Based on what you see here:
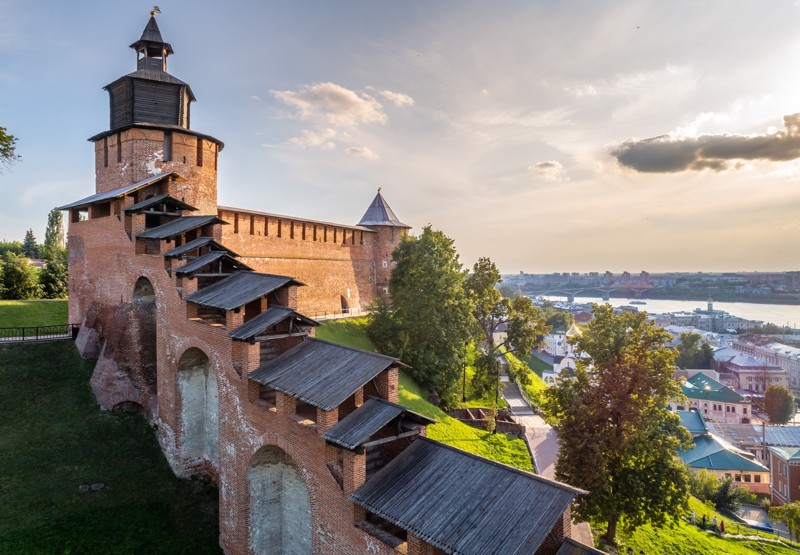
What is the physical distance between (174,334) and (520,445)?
15.9 m

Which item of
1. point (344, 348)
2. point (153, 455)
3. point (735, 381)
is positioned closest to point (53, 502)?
point (153, 455)

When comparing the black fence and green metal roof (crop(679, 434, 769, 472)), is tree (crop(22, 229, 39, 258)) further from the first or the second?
green metal roof (crop(679, 434, 769, 472))

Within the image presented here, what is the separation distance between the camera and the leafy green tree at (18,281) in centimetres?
2597

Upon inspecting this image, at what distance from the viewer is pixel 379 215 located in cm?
3369

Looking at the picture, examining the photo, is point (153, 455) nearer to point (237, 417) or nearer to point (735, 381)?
point (237, 417)

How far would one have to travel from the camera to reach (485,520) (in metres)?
5.90

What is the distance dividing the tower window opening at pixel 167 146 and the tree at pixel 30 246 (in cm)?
4976

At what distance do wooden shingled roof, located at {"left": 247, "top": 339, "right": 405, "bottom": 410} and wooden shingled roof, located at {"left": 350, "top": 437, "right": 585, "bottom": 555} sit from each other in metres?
1.53

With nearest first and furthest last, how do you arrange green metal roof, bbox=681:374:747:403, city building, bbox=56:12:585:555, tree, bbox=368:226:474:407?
city building, bbox=56:12:585:555 < tree, bbox=368:226:474:407 < green metal roof, bbox=681:374:747:403

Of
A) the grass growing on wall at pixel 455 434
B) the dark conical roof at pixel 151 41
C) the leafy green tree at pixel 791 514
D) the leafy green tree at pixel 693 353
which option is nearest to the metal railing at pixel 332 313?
the grass growing on wall at pixel 455 434

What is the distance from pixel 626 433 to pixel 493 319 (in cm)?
1684

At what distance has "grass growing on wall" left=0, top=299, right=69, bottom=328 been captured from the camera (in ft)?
69.2

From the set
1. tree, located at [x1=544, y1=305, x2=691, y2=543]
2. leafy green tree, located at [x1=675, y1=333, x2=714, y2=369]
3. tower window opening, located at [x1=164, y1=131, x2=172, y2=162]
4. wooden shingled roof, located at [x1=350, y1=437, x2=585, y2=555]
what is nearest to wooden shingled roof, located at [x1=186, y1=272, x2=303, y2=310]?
wooden shingled roof, located at [x1=350, y1=437, x2=585, y2=555]

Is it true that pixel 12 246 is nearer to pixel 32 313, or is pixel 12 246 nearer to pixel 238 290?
pixel 32 313
